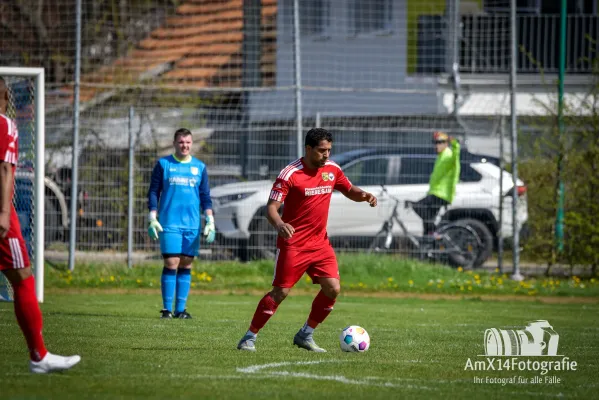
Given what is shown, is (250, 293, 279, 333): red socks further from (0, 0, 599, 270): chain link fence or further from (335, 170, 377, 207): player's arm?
(0, 0, 599, 270): chain link fence

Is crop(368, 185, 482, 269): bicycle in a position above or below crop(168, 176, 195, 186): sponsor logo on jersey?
below

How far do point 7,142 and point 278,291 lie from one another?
9.36 ft

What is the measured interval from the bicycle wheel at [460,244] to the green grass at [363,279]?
0.40 metres

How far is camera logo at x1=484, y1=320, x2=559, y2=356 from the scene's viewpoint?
29.9 ft

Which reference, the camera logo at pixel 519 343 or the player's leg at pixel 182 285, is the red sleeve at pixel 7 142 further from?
the player's leg at pixel 182 285

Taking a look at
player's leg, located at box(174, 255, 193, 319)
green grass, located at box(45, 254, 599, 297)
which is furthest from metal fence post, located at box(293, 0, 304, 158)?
player's leg, located at box(174, 255, 193, 319)

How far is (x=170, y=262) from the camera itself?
1216cm

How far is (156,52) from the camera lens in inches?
924

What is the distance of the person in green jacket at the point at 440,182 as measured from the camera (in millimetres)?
17438

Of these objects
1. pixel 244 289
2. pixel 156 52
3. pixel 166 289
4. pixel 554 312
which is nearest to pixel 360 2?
pixel 156 52

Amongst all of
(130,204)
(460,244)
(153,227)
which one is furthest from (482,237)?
(153,227)

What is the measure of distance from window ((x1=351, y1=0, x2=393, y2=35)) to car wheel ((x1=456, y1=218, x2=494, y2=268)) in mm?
7408

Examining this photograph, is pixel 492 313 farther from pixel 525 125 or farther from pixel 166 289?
pixel 525 125

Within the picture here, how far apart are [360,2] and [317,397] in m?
19.0
